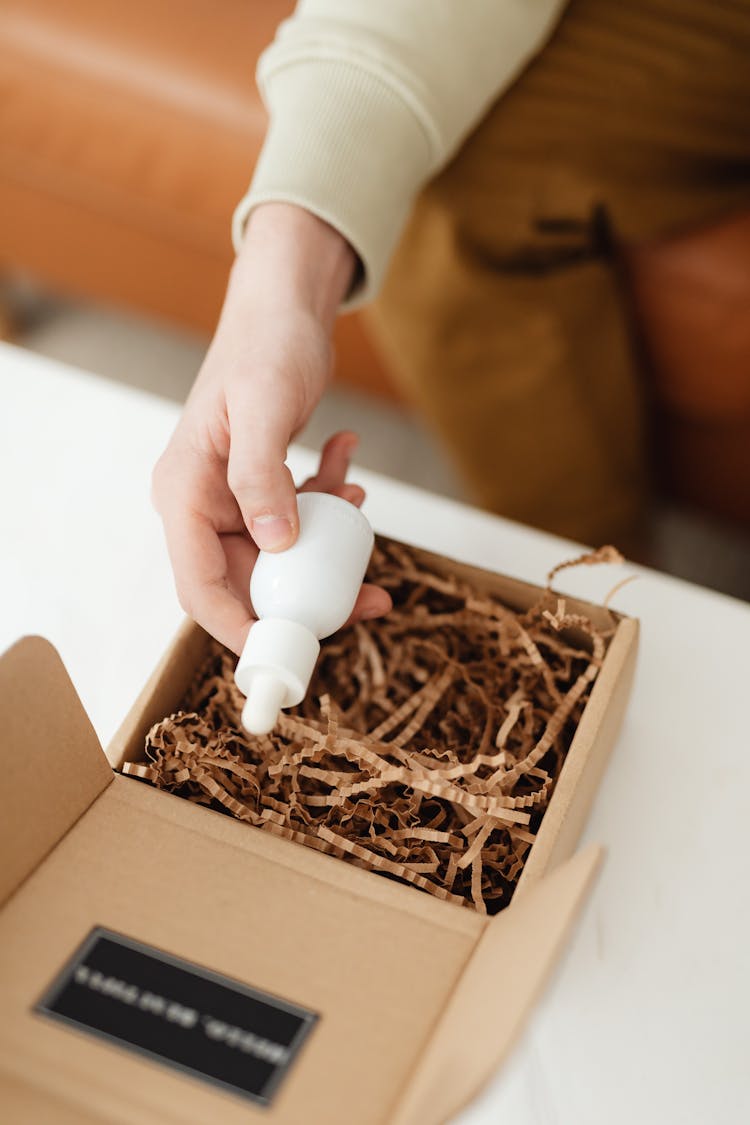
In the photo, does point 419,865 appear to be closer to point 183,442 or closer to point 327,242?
point 183,442

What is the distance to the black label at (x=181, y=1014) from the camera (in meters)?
0.37

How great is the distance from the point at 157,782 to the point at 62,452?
366 mm

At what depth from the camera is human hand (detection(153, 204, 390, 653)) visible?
1.76ft

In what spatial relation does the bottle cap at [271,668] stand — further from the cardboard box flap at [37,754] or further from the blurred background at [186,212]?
the blurred background at [186,212]

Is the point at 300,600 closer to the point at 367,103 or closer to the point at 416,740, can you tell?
the point at 416,740

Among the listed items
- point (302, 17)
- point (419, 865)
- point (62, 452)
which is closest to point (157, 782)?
point (419, 865)

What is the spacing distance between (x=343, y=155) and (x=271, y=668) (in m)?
0.39

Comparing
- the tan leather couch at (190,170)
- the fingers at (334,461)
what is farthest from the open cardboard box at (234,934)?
the tan leather couch at (190,170)

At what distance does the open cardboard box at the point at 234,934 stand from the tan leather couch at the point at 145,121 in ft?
2.53

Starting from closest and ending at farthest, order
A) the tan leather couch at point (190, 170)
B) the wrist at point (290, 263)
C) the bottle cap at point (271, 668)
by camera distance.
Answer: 1. the bottle cap at point (271, 668)
2. the wrist at point (290, 263)
3. the tan leather couch at point (190, 170)

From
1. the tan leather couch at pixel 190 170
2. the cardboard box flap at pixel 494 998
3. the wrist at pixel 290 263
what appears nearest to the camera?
the cardboard box flap at pixel 494 998

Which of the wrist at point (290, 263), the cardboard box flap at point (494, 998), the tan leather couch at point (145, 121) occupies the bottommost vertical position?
the cardboard box flap at point (494, 998)

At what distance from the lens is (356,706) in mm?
606

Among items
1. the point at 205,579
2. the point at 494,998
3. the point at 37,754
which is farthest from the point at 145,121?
the point at 494,998
